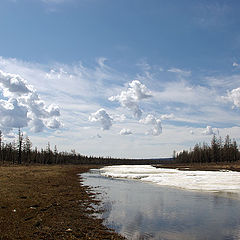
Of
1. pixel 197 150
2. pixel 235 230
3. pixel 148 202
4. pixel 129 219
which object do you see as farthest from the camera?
pixel 197 150

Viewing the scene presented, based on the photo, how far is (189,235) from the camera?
41.8ft

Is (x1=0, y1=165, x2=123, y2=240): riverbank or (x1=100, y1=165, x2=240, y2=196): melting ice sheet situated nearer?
(x1=0, y1=165, x2=123, y2=240): riverbank

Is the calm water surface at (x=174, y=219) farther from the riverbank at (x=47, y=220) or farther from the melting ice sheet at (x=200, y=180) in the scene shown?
the melting ice sheet at (x=200, y=180)

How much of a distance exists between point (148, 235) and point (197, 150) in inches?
6769

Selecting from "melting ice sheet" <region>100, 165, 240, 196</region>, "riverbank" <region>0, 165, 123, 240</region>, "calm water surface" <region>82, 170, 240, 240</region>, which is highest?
"riverbank" <region>0, 165, 123, 240</region>

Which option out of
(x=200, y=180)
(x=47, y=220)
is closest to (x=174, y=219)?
(x=47, y=220)

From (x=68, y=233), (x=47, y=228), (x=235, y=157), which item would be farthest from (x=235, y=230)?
(x=235, y=157)

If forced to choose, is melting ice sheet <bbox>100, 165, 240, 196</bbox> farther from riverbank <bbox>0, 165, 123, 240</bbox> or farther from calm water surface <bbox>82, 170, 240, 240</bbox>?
riverbank <bbox>0, 165, 123, 240</bbox>

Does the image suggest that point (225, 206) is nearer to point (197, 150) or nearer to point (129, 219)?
point (129, 219)

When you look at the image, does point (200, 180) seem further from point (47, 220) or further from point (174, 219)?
point (47, 220)

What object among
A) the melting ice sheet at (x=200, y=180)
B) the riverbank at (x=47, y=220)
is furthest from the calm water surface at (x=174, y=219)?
the melting ice sheet at (x=200, y=180)

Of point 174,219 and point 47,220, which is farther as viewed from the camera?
point 174,219

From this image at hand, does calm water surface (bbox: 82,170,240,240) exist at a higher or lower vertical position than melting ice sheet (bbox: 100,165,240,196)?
higher

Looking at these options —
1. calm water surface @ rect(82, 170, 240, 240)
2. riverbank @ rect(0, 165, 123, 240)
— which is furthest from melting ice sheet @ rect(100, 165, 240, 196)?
riverbank @ rect(0, 165, 123, 240)
